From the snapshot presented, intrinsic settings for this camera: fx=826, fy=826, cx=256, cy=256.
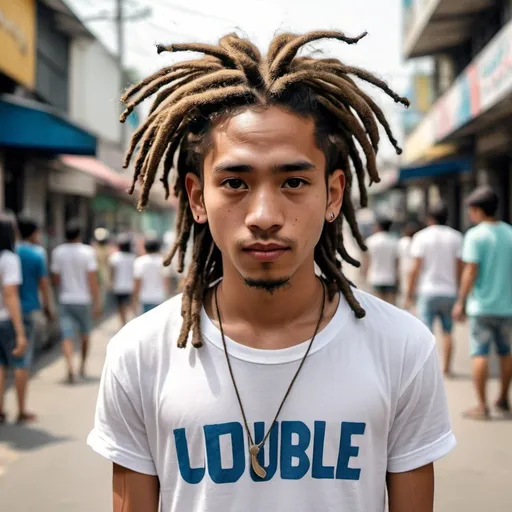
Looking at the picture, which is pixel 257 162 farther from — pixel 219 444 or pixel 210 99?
pixel 219 444

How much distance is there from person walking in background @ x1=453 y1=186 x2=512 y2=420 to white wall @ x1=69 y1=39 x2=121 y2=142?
14812mm

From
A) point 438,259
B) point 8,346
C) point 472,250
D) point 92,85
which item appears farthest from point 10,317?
point 92,85

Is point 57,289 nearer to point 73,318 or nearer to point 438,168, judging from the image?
point 73,318

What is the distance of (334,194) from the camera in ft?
6.95

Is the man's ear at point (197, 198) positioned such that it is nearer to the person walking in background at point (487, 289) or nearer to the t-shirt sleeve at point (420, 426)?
the t-shirt sleeve at point (420, 426)

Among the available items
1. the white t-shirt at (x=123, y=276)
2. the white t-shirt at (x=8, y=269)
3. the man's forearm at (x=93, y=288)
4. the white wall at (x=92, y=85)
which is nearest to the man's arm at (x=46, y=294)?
the man's forearm at (x=93, y=288)

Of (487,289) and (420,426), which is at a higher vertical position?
(420,426)

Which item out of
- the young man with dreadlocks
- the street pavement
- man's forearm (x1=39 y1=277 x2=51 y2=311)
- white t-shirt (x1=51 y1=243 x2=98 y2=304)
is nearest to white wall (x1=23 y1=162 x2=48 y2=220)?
white t-shirt (x1=51 y1=243 x2=98 y2=304)

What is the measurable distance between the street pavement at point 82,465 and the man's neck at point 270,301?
304 cm

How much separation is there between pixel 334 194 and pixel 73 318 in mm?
7621

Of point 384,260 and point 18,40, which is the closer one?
point 384,260

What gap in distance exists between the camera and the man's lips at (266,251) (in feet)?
6.21

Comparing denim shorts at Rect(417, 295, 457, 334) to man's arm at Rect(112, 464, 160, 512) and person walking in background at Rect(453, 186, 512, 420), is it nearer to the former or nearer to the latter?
person walking in background at Rect(453, 186, 512, 420)

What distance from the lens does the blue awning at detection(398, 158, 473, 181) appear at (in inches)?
802
